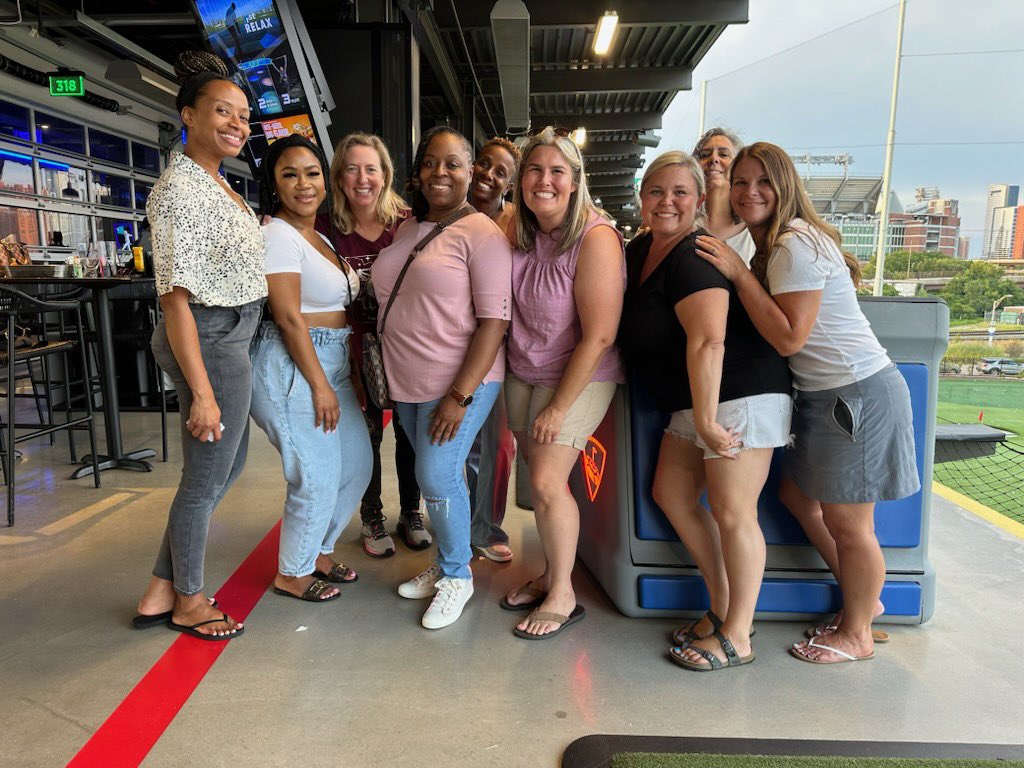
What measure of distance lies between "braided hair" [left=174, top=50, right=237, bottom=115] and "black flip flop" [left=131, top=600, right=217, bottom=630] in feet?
5.30

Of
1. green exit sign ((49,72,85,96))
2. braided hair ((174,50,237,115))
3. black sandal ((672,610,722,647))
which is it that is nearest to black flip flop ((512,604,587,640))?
black sandal ((672,610,722,647))

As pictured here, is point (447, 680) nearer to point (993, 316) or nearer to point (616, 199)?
point (993, 316)

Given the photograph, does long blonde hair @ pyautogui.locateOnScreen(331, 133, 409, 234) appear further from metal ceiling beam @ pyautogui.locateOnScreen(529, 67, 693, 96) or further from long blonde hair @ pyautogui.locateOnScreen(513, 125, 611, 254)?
metal ceiling beam @ pyautogui.locateOnScreen(529, 67, 693, 96)

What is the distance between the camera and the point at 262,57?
5344mm

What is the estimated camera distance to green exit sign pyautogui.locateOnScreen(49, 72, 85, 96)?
8.25m

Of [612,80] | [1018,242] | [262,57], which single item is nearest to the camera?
[1018,242]

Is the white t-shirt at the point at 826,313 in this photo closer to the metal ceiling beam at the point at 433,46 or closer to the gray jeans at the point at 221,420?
the gray jeans at the point at 221,420

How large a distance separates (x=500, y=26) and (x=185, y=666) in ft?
21.7

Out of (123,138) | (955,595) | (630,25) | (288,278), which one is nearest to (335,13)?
(630,25)

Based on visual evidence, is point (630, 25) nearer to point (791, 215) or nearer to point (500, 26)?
point (500, 26)

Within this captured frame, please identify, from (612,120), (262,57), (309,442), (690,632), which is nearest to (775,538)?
(690,632)

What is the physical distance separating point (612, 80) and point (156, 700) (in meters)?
11.0

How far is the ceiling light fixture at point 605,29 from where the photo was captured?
717 centimetres

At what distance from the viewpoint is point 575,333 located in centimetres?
207
